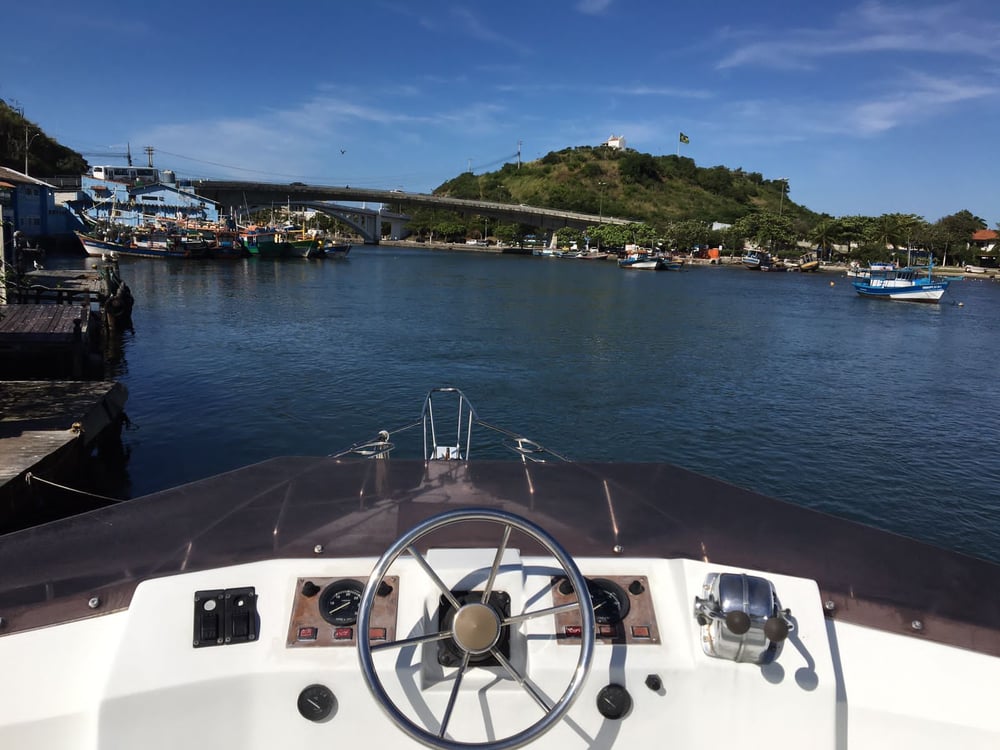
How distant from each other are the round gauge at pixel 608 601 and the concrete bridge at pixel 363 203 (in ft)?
330

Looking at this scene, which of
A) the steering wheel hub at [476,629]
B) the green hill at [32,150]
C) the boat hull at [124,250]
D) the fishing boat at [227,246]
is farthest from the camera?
the green hill at [32,150]

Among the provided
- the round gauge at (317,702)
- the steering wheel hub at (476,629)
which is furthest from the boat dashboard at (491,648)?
the steering wheel hub at (476,629)

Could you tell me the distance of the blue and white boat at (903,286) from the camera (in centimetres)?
5019

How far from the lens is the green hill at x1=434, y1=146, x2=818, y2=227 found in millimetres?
131500

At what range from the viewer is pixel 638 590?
2932mm

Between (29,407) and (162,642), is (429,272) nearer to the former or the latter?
(29,407)

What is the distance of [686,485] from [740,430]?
41.2 feet

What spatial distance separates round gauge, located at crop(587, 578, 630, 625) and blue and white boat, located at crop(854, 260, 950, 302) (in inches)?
2245

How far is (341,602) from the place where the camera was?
281cm

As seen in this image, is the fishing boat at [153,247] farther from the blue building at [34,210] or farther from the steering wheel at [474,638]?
the steering wheel at [474,638]

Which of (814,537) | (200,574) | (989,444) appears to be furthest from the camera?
(989,444)

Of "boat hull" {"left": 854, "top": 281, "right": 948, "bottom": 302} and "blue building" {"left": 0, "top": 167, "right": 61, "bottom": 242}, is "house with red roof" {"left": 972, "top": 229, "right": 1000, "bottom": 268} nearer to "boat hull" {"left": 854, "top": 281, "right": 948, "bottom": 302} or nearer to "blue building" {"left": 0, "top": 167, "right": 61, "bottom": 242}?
"boat hull" {"left": 854, "top": 281, "right": 948, "bottom": 302}

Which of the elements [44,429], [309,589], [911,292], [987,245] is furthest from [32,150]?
[987,245]

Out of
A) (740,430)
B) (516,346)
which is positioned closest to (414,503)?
(740,430)
